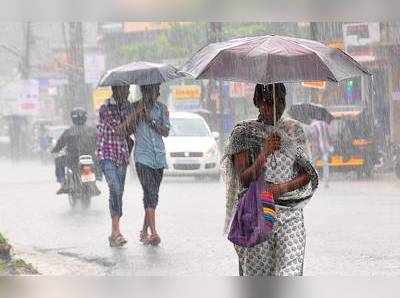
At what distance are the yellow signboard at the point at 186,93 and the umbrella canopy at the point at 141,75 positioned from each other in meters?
20.1

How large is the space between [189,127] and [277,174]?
47.1 feet

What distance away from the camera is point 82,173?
12.0m

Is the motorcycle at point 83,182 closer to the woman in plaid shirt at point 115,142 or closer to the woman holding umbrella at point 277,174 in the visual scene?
the woman in plaid shirt at point 115,142

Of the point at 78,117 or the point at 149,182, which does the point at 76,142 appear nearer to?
the point at 78,117

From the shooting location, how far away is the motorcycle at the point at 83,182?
12023 millimetres

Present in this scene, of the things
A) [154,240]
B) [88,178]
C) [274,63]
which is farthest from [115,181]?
[274,63]

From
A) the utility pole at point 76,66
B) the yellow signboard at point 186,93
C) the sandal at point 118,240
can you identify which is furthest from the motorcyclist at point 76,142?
the yellow signboard at point 186,93

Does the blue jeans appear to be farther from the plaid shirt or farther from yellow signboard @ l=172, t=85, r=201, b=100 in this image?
yellow signboard @ l=172, t=85, r=201, b=100

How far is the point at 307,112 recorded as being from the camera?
1397 cm

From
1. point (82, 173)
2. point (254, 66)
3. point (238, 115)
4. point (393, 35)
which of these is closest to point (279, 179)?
point (254, 66)

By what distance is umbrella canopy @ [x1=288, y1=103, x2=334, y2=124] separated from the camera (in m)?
13.7

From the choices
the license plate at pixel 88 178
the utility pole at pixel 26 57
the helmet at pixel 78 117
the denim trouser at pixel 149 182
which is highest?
the utility pole at pixel 26 57

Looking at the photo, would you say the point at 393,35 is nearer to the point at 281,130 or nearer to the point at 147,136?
the point at 147,136

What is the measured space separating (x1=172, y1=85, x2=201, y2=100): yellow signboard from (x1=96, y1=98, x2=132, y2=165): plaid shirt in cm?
2005
